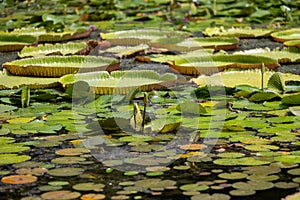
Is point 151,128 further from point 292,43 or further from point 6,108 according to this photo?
point 292,43

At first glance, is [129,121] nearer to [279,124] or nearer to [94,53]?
[279,124]

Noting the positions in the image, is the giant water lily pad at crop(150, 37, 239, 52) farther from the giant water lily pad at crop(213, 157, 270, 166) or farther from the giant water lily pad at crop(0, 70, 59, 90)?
the giant water lily pad at crop(213, 157, 270, 166)

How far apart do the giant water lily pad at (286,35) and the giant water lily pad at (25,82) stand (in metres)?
1.71

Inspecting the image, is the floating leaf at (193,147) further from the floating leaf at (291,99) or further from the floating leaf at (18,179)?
the floating leaf at (291,99)

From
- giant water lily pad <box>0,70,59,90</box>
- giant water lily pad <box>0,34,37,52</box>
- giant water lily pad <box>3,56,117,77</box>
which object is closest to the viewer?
giant water lily pad <box>0,70,59,90</box>

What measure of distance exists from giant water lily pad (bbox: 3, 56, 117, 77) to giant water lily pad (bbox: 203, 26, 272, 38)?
1.41 m

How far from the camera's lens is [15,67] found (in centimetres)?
320

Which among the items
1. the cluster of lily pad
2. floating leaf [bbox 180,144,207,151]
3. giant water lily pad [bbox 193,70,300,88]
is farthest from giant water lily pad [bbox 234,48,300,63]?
floating leaf [bbox 180,144,207,151]

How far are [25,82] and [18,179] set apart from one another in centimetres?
135

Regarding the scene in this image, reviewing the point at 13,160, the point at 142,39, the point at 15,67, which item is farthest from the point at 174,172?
the point at 142,39

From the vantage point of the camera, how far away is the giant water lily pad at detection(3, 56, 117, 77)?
3193 mm

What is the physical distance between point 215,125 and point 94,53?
175 centimetres

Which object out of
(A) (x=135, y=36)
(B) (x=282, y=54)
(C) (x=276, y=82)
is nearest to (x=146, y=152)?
(C) (x=276, y=82)

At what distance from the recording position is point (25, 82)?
307 centimetres
